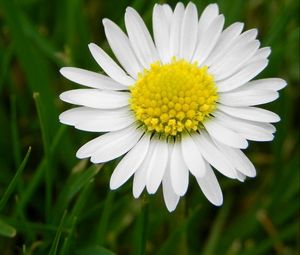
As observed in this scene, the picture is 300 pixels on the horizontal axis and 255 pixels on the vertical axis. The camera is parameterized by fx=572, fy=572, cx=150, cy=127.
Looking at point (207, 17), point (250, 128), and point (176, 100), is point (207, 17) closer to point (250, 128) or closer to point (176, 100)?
point (176, 100)

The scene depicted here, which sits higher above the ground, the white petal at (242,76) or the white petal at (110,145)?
the white petal at (242,76)

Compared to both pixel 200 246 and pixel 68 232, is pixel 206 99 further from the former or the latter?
pixel 200 246

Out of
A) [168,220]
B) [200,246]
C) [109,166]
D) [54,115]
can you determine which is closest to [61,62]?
[54,115]

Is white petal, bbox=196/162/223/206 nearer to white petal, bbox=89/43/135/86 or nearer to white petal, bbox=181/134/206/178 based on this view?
white petal, bbox=181/134/206/178

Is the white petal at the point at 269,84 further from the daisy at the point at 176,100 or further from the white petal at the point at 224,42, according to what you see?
the white petal at the point at 224,42

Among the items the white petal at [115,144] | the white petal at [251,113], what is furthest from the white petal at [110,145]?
the white petal at [251,113]

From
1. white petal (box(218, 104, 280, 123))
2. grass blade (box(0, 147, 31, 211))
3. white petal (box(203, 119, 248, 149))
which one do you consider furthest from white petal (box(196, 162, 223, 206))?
grass blade (box(0, 147, 31, 211))
